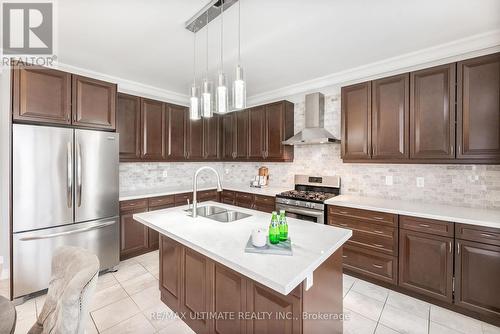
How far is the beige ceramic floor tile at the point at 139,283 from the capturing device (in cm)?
247

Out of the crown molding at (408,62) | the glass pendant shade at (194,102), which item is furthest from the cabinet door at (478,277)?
the glass pendant shade at (194,102)

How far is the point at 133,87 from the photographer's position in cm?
367

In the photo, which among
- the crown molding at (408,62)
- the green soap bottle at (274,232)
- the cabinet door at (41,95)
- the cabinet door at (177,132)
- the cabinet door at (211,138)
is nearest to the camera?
the green soap bottle at (274,232)

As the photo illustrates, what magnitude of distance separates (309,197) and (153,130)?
8.96ft

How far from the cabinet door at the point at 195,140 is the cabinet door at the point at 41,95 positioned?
6.19ft

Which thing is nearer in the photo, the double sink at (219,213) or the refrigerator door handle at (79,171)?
the double sink at (219,213)

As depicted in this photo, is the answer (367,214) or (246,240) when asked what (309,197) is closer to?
(367,214)

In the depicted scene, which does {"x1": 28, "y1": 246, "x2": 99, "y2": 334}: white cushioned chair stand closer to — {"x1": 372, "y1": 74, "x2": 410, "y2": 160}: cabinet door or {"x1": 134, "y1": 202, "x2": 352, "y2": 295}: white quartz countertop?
{"x1": 134, "y1": 202, "x2": 352, "y2": 295}: white quartz countertop

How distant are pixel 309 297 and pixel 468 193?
2.47 metres

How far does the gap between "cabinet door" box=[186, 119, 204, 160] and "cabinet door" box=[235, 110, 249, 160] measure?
0.72 meters

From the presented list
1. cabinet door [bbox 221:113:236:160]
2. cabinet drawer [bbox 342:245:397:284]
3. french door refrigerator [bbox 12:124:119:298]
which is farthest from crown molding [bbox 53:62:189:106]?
cabinet drawer [bbox 342:245:397:284]

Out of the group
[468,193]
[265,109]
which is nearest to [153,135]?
[265,109]

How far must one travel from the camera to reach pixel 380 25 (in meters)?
2.11

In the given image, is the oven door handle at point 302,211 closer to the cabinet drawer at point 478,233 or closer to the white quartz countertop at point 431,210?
the white quartz countertop at point 431,210
